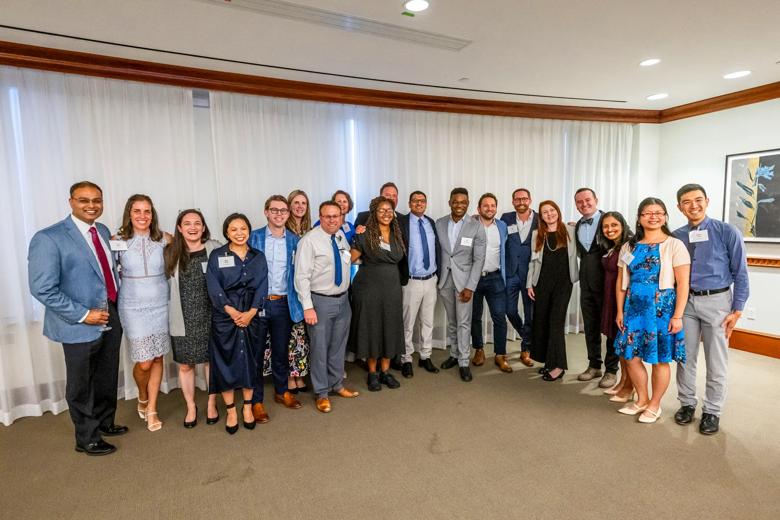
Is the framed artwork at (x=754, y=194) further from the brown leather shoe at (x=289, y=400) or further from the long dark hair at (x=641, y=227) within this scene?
the brown leather shoe at (x=289, y=400)

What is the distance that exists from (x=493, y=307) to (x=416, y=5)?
2656 millimetres

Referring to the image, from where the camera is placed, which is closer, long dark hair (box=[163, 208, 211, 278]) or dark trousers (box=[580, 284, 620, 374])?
long dark hair (box=[163, 208, 211, 278])

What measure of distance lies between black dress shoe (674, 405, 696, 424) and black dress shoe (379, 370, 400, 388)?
6.79 ft

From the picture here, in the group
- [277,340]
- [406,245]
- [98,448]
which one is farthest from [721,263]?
[98,448]

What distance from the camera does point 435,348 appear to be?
4.99m

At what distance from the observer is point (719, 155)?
5.07m

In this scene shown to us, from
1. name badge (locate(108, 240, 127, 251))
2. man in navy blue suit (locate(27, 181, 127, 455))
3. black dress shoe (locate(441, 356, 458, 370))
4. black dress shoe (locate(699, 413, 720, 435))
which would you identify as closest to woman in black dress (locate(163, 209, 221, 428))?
name badge (locate(108, 240, 127, 251))

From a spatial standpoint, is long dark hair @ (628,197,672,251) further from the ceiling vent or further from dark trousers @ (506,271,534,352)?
the ceiling vent

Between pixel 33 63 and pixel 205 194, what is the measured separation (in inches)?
57.9

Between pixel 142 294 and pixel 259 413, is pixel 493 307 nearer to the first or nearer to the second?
pixel 259 413

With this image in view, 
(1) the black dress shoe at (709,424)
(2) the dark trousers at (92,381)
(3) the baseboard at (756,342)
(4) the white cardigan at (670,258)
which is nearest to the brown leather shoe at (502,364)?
(1) the black dress shoe at (709,424)

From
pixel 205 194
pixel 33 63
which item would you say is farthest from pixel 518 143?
pixel 33 63

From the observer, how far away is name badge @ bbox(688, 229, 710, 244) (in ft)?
9.48

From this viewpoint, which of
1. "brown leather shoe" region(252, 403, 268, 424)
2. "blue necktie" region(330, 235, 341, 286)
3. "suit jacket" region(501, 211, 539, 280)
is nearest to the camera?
"brown leather shoe" region(252, 403, 268, 424)
